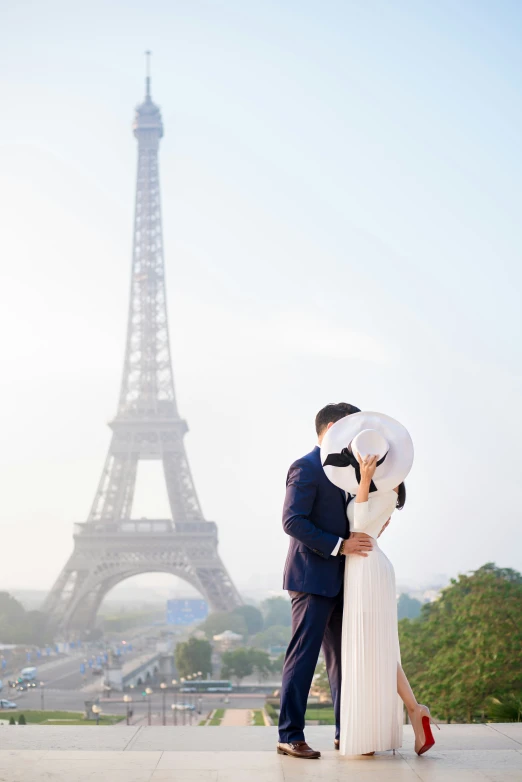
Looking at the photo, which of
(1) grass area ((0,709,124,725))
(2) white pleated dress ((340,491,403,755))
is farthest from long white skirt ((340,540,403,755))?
(1) grass area ((0,709,124,725))

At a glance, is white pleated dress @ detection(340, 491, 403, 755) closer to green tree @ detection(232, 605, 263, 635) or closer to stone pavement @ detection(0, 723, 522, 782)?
stone pavement @ detection(0, 723, 522, 782)

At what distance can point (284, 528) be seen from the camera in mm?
5141

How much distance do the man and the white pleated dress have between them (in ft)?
0.34

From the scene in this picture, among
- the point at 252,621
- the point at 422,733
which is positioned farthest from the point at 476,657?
the point at 252,621

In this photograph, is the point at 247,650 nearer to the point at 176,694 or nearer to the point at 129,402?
the point at 176,694

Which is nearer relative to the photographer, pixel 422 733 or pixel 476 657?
pixel 422 733

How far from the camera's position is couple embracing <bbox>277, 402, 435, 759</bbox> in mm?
4965

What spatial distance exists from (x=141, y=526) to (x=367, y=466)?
50785 mm

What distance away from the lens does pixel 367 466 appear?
4.99 m

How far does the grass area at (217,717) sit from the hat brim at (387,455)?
104 feet

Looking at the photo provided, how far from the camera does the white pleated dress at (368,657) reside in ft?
16.2

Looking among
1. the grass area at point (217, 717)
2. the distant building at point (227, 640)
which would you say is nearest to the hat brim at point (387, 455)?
the grass area at point (217, 717)

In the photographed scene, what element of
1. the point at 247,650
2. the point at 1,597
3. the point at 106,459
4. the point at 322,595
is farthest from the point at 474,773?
the point at 1,597

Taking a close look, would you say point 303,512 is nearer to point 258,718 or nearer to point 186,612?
point 258,718
